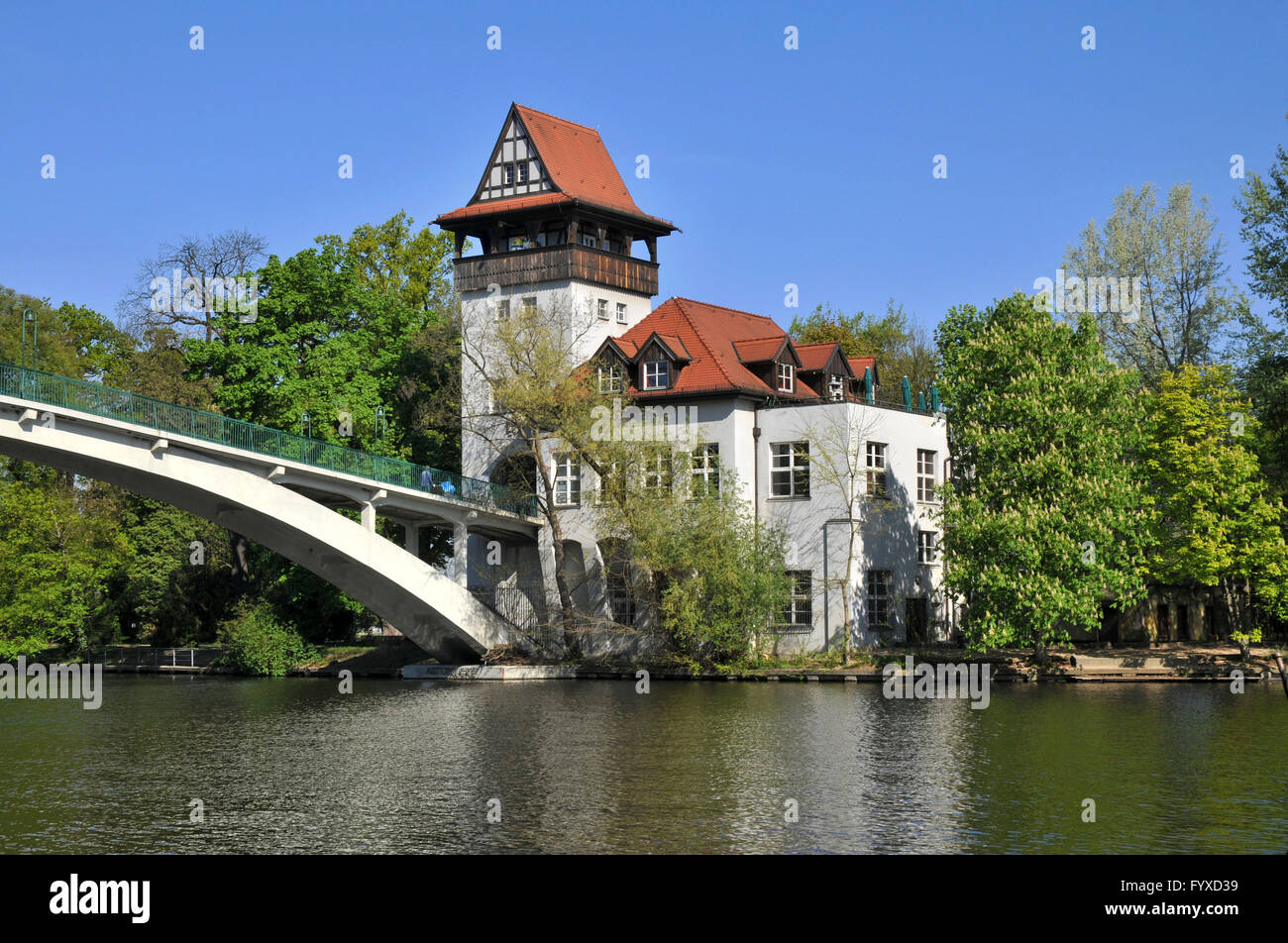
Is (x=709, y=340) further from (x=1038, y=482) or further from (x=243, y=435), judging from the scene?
(x=243, y=435)

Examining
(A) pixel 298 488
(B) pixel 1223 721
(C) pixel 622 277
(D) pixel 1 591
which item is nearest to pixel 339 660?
(A) pixel 298 488

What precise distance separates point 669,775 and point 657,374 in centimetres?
2763

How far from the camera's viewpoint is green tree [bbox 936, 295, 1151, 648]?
40.1m

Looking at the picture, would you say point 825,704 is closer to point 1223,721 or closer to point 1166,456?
point 1223,721

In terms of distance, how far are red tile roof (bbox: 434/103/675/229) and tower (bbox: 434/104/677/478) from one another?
0.05 meters

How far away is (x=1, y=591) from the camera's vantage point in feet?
166

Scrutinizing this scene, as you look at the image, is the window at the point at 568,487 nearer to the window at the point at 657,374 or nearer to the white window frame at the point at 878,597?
the window at the point at 657,374

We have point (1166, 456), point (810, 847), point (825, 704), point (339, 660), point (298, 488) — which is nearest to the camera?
point (810, 847)

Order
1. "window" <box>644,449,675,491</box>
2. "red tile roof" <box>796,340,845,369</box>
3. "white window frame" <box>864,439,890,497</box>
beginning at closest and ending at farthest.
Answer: "window" <box>644,449,675,491</box>, "white window frame" <box>864,439,890,497</box>, "red tile roof" <box>796,340,845,369</box>

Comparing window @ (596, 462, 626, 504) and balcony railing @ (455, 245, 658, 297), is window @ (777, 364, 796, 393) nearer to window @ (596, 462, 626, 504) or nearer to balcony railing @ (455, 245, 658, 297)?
balcony railing @ (455, 245, 658, 297)

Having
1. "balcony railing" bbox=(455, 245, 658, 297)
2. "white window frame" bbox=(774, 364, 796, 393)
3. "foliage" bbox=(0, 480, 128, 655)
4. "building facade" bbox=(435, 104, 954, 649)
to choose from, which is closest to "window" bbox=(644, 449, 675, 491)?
"building facade" bbox=(435, 104, 954, 649)

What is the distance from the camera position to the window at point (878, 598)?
47844 mm

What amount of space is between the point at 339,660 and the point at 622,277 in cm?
1729
